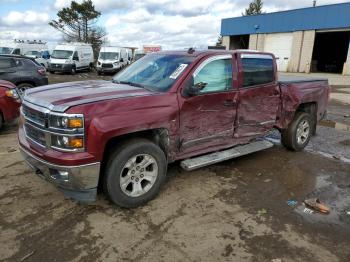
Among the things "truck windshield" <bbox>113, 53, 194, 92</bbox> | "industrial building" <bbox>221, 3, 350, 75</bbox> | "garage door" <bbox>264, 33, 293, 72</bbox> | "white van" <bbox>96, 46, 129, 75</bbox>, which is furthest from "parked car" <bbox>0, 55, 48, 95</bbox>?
"garage door" <bbox>264, 33, 293, 72</bbox>

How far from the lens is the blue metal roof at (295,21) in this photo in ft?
99.5

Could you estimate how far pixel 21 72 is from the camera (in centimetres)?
1083

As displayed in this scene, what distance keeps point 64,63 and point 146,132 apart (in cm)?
2581

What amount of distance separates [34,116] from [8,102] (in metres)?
4.09

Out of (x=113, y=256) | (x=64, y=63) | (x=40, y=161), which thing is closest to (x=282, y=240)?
(x=113, y=256)

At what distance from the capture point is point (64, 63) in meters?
28.0

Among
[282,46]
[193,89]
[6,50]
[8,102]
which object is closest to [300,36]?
[282,46]

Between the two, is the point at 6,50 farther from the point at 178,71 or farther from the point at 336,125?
the point at 178,71

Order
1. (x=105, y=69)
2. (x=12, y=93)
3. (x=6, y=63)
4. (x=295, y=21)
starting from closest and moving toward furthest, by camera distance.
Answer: (x=12, y=93), (x=6, y=63), (x=105, y=69), (x=295, y=21)

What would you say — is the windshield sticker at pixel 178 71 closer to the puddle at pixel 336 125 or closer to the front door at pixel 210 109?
the front door at pixel 210 109

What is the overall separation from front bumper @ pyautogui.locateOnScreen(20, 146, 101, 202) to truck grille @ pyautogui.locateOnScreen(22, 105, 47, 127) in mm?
414

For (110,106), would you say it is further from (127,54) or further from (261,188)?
(127,54)

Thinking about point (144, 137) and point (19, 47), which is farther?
point (19, 47)

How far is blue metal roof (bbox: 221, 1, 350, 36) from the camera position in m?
30.3
